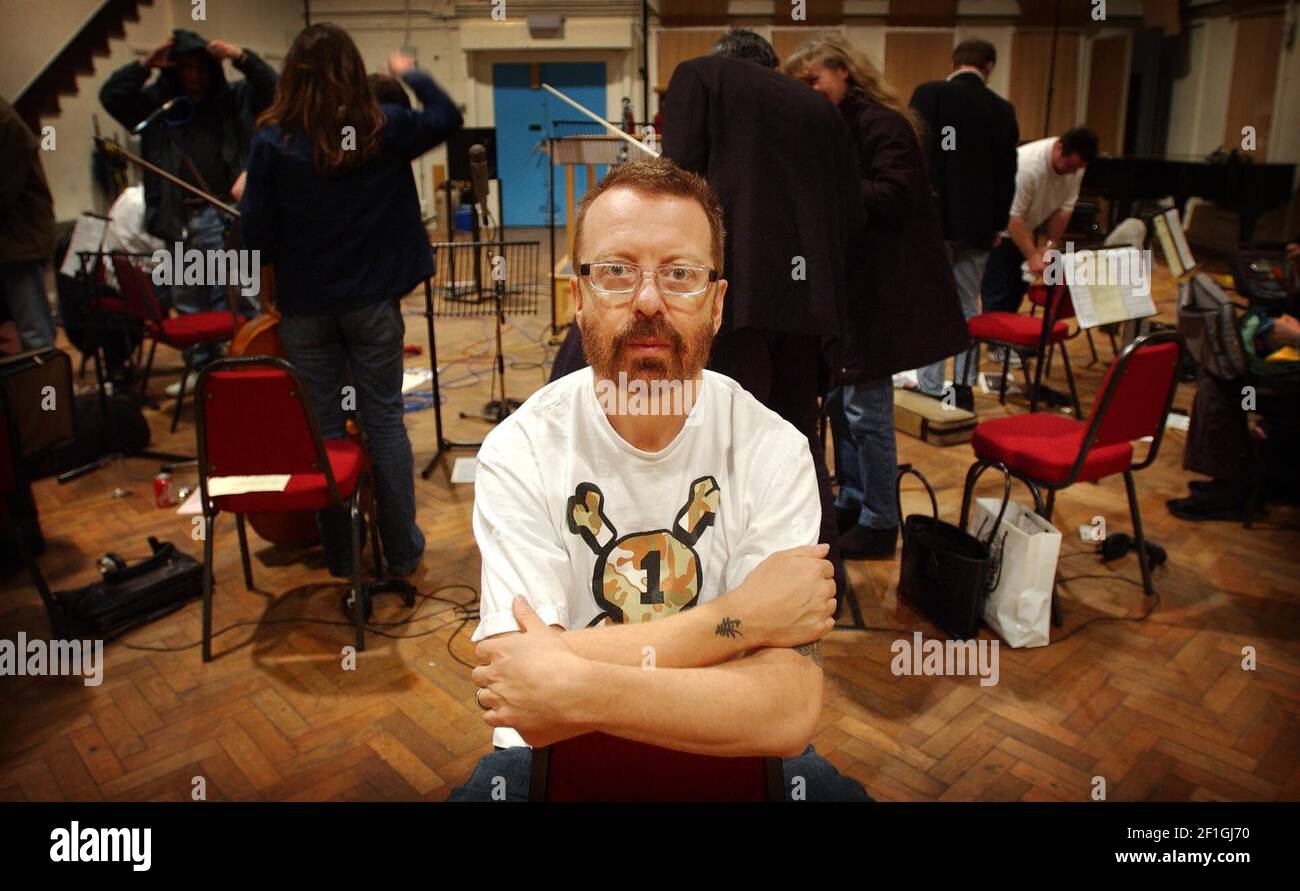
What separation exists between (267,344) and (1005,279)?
428 centimetres

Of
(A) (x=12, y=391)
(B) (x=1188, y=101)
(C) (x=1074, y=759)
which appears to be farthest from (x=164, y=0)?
(B) (x=1188, y=101)

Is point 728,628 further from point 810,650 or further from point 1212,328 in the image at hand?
point 1212,328

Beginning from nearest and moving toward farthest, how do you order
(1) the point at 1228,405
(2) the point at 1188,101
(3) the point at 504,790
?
(3) the point at 504,790 < (1) the point at 1228,405 < (2) the point at 1188,101

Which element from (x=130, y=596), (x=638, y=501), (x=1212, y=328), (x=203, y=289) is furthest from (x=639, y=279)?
(x=203, y=289)

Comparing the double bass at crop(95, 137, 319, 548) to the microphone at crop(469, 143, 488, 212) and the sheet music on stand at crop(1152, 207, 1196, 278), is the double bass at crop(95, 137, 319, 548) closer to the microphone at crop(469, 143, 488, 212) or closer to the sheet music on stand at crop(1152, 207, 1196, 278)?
the microphone at crop(469, 143, 488, 212)

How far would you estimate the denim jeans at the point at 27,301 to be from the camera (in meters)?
3.28

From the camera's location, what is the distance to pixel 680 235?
4.16 ft

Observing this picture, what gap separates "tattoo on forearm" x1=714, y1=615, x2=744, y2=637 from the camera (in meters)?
1.17

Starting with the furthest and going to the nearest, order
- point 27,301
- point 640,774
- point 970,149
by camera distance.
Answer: point 970,149
point 27,301
point 640,774

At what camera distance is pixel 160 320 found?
424cm

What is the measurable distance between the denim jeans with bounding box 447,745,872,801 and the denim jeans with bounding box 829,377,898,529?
184 cm

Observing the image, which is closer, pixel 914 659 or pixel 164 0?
pixel 914 659
